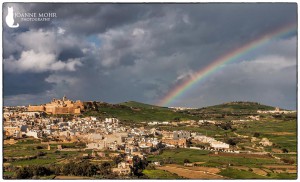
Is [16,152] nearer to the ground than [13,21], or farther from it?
nearer to the ground

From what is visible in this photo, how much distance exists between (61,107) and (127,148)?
6668 mm

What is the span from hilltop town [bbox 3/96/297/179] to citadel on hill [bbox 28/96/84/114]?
0.04m

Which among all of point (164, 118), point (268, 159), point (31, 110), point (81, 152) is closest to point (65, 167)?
point (81, 152)

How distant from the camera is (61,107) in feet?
61.9

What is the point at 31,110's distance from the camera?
18.6m

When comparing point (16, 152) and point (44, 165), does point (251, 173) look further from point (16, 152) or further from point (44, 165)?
point (16, 152)

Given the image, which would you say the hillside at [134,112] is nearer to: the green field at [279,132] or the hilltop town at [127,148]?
the hilltop town at [127,148]

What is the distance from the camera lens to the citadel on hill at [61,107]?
18.1 meters

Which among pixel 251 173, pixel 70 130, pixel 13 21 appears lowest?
pixel 251 173

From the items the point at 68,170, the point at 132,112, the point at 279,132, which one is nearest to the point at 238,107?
the point at 132,112

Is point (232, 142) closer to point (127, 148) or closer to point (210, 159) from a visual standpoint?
point (210, 159)

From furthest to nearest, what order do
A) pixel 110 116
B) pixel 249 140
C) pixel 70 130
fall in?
1. pixel 110 116
2. pixel 249 140
3. pixel 70 130

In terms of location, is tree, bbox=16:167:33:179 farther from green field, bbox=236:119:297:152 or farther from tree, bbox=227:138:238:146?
green field, bbox=236:119:297:152

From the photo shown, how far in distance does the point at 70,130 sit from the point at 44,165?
469 cm
